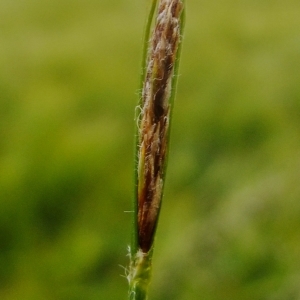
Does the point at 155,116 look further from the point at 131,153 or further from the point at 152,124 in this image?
the point at 131,153

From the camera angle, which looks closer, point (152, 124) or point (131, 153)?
point (152, 124)

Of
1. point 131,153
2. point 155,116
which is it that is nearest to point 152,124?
point 155,116

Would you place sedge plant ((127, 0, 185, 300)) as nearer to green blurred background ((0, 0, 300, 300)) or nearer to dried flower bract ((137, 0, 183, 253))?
dried flower bract ((137, 0, 183, 253))

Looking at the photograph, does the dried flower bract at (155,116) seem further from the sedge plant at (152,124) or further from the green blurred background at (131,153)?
the green blurred background at (131,153)

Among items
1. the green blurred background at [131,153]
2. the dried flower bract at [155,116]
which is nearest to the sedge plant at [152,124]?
the dried flower bract at [155,116]

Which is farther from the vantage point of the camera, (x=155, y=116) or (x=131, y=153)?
(x=131, y=153)

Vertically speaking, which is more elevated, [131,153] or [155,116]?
[155,116]

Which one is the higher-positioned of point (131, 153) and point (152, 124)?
point (152, 124)
